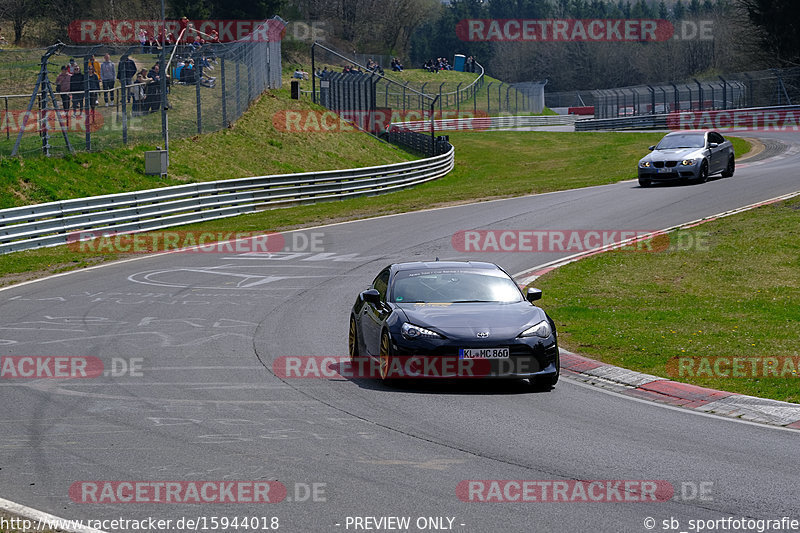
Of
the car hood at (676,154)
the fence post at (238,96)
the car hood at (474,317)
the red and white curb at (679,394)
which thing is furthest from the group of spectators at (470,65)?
the car hood at (474,317)

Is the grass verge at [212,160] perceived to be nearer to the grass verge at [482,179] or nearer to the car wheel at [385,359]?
the grass verge at [482,179]

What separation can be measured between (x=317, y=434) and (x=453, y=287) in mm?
3641

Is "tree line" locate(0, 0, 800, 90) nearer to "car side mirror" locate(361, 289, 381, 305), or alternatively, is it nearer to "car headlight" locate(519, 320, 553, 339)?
"car side mirror" locate(361, 289, 381, 305)

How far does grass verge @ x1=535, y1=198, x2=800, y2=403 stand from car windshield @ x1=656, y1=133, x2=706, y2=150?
24.7ft

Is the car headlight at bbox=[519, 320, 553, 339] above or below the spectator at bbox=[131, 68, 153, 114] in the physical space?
below

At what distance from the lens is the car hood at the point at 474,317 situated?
1038 centimetres

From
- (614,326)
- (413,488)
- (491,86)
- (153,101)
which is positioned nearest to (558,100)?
(491,86)

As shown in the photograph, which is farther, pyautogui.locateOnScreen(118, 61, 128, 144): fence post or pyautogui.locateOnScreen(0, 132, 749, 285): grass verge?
pyautogui.locateOnScreen(118, 61, 128, 144): fence post

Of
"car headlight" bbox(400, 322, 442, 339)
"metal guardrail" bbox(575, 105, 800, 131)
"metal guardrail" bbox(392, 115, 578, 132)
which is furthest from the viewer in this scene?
"metal guardrail" bbox(392, 115, 578, 132)

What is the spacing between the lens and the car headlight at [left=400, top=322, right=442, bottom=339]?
10.4m

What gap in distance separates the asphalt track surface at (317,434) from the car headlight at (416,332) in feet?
1.99

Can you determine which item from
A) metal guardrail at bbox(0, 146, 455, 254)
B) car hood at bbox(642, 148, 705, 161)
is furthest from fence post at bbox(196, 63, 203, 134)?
car hood at bbox(642, 148, 705, 161)

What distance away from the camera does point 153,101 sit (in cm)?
3291

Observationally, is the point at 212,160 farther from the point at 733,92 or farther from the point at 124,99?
the point at 733,92
